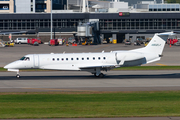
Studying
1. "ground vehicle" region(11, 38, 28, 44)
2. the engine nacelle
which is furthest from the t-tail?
"ground vehicle" region(11, 38, 28, 44)

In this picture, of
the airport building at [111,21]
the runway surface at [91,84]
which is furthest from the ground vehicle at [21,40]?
the runway surface at [91,84]

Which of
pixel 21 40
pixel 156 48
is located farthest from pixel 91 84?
pixel 21 40

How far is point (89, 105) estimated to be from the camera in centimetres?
1880

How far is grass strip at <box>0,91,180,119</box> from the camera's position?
54.2ft

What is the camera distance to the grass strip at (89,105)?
16.5m

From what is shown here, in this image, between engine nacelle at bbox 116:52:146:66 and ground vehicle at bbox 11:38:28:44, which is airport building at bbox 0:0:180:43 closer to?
ground vehicle at bbox 11:38:28:44

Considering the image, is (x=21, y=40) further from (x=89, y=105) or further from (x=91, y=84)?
(x=89, y=105)

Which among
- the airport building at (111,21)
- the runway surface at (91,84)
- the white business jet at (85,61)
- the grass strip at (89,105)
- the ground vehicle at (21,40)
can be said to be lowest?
the runway surface at (91,84)

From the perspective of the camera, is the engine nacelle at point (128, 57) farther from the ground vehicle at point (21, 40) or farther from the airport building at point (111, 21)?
the airport building at point (111, 21)

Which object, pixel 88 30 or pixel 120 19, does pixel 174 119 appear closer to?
pixel 88 30

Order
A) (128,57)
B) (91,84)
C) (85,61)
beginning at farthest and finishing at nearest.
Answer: (85,61), (128,57), (91,84)

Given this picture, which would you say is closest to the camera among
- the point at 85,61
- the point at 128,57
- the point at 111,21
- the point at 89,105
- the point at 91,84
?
the point at 89,105

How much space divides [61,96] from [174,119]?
9.61 m

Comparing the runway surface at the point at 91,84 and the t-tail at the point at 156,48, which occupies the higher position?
the t-tail at the point at 156,48
